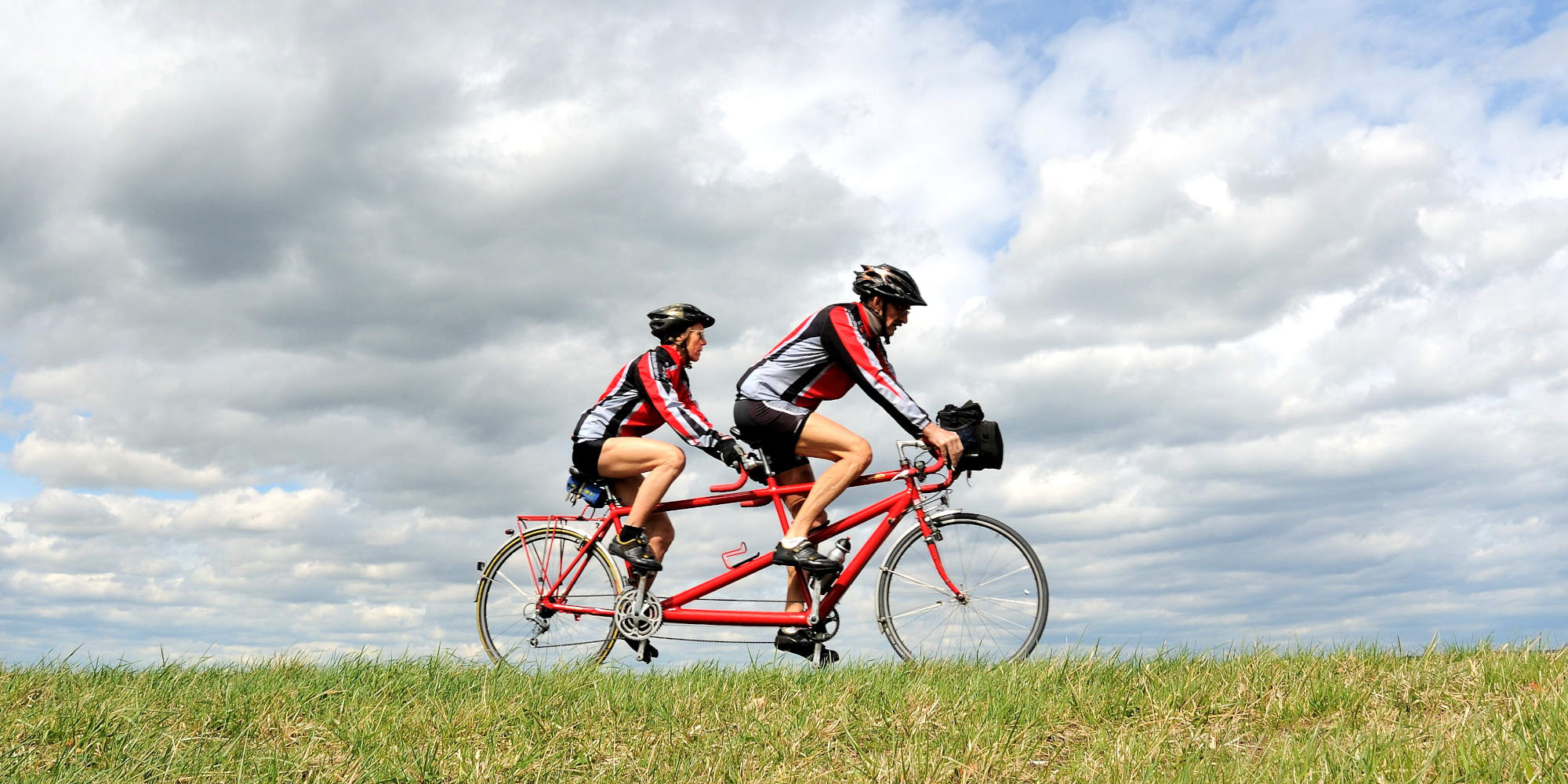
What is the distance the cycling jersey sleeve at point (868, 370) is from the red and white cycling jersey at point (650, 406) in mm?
1103

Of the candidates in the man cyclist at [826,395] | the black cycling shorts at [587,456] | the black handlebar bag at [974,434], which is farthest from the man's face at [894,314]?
the black cycling shorts at [587,456]

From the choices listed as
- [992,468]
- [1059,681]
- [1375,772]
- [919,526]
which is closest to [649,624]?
[919,526]

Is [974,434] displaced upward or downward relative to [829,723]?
upward

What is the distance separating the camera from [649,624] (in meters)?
8.66

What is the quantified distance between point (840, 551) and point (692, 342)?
1963mm

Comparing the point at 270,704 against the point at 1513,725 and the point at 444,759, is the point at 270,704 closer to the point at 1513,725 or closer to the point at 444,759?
the point at 444,759

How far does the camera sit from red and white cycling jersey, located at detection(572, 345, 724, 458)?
8.09 m

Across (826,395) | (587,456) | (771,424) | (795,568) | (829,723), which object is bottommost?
(829,723)

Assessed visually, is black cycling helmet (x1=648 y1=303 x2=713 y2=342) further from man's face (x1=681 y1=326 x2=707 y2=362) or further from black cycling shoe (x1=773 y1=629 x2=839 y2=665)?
black cycling shoe (x1=773 y1=629 x2=839 y2=665)

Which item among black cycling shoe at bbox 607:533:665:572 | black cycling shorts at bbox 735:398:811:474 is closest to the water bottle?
black cycling shorts at bbox 735:398:811:474

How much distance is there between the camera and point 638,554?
28.0ft

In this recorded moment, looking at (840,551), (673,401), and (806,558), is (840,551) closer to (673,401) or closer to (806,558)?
(806,558)

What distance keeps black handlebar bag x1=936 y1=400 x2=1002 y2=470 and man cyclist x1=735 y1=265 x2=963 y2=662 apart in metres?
0.11

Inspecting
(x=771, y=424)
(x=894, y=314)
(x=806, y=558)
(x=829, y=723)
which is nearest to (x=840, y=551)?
(x=806, y=558)
